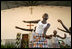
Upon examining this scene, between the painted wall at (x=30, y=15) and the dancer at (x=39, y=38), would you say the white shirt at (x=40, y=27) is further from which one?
the painted wall at (x=30, y=15)

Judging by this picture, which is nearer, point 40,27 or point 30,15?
point 40,27

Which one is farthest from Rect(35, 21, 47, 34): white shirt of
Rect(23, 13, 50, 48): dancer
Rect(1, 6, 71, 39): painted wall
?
Rect(1, 6, 71, 39): painted wall

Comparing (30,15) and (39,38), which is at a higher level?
(30,15)

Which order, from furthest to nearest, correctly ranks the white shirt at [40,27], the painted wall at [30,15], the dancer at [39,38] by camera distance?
the painted wall at [30,15] → the white shirt at [40,27] → the dancer at [39,38]

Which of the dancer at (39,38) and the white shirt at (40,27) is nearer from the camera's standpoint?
the dancer at (39,38)

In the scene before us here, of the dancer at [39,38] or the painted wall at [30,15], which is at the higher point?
the painted wall at [30,15]

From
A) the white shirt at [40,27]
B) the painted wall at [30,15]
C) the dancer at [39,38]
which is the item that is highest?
the painted wall at [30,15]

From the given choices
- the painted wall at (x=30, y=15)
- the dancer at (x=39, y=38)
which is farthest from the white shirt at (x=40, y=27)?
the painted wall at (x=30, y=15)

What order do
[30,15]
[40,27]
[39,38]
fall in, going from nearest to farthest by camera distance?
[39,38]
[40,27]
[30,15]

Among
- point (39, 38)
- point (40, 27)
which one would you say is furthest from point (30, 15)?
point (39, 38)

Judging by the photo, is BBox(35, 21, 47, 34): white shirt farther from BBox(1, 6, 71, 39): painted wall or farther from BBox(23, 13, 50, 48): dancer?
BBox(1, 6, 71, 39): painted wall

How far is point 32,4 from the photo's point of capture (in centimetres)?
690

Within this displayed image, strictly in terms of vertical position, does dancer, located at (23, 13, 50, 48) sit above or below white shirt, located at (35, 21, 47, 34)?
below

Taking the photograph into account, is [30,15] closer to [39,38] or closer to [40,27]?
[40,27]
